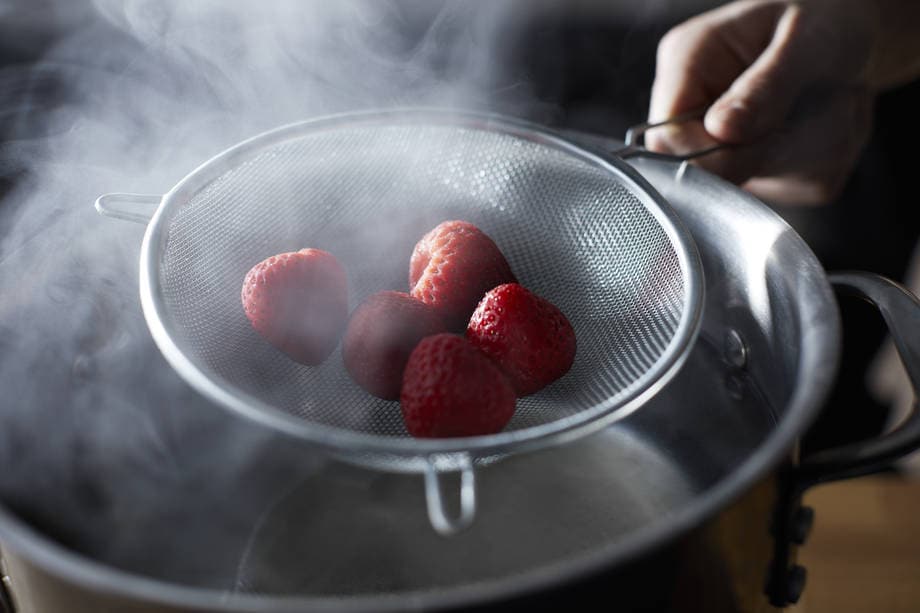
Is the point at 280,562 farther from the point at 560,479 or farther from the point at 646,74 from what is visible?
the point at 646,74

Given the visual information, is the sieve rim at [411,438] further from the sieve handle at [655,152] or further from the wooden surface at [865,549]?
the wooden surface at [865,549]

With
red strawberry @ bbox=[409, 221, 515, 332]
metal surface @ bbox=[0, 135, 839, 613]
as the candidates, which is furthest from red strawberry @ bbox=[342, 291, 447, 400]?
metal surface @ bbox=[0, 135, 839, 613]

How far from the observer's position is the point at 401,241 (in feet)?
2.51

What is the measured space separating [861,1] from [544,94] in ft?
1.27

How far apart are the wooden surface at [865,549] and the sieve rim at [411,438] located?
47 centimetres

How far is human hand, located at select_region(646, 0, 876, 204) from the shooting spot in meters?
0.69

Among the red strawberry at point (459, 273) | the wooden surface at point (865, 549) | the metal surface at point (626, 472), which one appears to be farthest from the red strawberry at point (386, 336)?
the wooden surface at point (865, 549)

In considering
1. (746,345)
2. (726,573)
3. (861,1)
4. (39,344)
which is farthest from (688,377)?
(39,344)

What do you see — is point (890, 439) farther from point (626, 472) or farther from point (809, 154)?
point (809, 154)

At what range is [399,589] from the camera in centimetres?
58

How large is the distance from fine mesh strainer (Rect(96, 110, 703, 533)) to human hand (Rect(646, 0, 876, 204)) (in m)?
0.11

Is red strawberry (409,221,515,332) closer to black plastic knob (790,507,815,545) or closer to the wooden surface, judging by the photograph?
black plastic knob (790,507,815,545)

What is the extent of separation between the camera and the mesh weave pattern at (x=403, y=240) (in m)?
0.63

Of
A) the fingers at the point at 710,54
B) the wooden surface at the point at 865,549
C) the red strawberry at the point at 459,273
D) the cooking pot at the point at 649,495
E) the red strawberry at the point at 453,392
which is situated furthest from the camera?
the wooden surface at the point at 865,549
